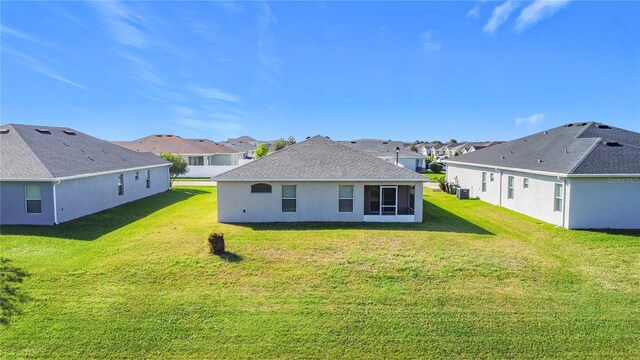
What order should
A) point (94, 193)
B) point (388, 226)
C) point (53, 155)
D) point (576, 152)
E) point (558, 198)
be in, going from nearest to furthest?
point (388, 226), point (558, 198), point (576, 152), point (53, 155), point (94, 193)

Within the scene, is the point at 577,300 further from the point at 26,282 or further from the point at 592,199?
the point at 26,282

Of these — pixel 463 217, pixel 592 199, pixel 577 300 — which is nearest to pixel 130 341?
pixel 577 300

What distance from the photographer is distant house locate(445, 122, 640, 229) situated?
16547mm

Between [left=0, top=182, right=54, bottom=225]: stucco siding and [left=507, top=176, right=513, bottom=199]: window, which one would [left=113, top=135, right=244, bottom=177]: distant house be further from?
[left=507, top=176, right=513, bottom=199]: window

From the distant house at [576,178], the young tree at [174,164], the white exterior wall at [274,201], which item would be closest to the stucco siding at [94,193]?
the white exterior wall at [274,201]

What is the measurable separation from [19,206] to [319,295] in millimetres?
15074

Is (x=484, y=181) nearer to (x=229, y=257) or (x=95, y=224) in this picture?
(x=229, y=257)

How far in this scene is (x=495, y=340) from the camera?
837 cm

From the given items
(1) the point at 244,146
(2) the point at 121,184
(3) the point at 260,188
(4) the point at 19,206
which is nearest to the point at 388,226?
(3) the point at 260,188

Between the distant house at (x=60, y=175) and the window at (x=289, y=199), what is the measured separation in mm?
9904

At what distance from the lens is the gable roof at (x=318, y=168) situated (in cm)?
1731

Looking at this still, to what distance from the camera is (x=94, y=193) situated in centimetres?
1991

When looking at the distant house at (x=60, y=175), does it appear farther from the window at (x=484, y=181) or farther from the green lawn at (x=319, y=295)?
the window at (x=484, y=181)

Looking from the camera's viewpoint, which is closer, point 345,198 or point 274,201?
point 274,201
